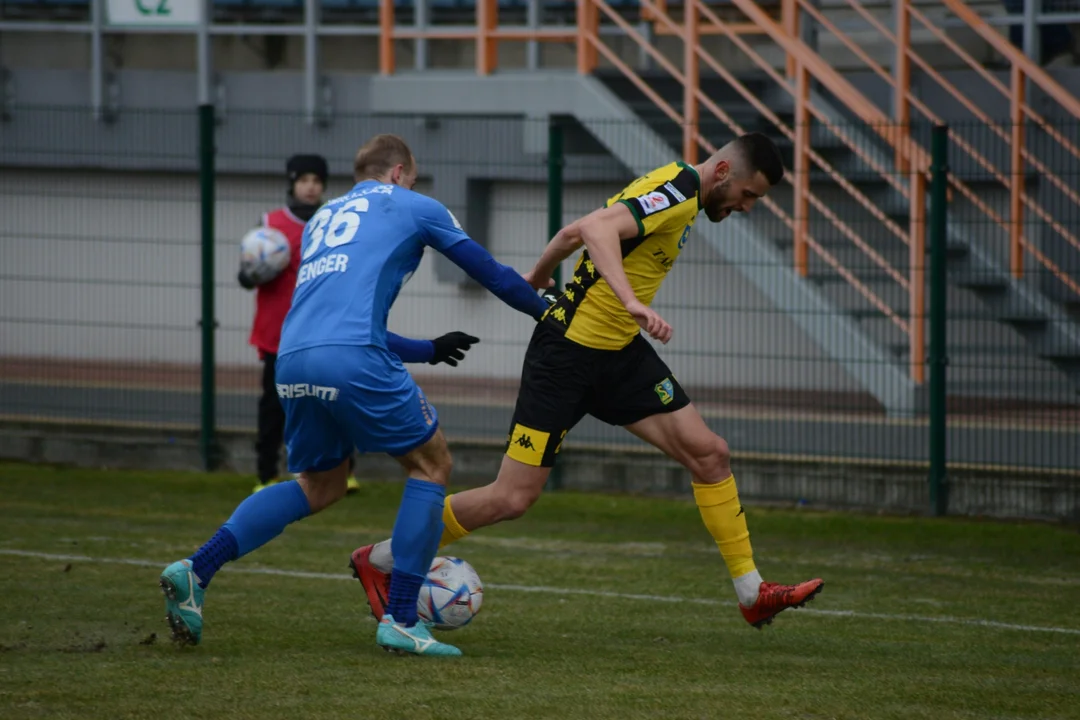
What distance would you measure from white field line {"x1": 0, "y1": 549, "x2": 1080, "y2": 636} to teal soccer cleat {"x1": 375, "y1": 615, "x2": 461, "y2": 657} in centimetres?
181

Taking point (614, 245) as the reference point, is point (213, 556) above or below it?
below

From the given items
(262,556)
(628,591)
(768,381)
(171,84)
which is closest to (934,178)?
(768,381)

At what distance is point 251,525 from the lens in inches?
256

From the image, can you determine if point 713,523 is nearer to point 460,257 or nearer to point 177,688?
point 460,257

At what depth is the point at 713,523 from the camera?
23.4 ft

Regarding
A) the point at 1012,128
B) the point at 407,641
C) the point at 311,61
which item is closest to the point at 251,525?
the point at 407,641

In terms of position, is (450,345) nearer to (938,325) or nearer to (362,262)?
(362,262)

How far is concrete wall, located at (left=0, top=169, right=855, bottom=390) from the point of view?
41.3 feet

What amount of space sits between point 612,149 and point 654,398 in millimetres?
6407

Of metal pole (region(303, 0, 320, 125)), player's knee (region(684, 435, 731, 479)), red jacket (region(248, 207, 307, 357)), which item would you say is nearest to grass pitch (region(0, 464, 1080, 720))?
player's knee (region(684, 435, 731, 479))

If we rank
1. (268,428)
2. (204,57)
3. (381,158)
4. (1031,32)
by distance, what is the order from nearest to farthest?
(381,158), (268,428), (1031,32), (204,57)

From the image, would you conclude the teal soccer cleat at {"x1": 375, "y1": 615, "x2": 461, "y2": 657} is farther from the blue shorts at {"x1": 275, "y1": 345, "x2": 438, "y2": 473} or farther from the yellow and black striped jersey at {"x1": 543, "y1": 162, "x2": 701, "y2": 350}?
the yellow and black striped jersey at {"x1": 543, "y1": 162, "x2": 701, "y2": 350}

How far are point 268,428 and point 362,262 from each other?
5.13m

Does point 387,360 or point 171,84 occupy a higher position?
point 171,84
